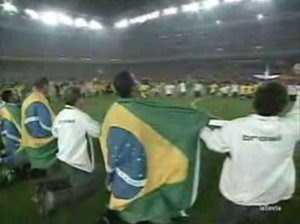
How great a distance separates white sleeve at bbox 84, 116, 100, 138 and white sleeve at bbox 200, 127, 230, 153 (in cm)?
43

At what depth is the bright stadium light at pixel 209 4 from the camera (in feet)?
4.90

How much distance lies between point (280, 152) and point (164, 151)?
383mm

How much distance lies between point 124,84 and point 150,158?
0.79ft

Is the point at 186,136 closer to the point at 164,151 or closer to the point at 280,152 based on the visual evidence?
the point at 164,151

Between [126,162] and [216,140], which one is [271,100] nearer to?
[216,140]

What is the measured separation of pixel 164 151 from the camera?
5.14 feet

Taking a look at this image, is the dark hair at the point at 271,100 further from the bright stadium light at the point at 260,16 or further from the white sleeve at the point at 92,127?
the white sleeve at the point at 92,127

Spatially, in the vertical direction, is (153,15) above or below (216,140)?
above

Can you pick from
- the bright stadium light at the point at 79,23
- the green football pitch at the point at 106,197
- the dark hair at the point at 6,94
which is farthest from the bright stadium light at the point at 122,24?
the dark hair at the point at 6,94

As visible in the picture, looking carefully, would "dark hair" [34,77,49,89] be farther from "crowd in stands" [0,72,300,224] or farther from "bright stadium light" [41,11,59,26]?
"bright stadium light" [41,11,59,26]

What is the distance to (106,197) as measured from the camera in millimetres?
1762

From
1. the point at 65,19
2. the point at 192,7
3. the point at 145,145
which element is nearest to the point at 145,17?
the point at 192,7

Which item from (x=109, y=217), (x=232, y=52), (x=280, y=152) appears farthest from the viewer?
(x=109, y=217)

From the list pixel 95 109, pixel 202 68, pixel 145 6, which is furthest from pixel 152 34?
pixel 95 109
